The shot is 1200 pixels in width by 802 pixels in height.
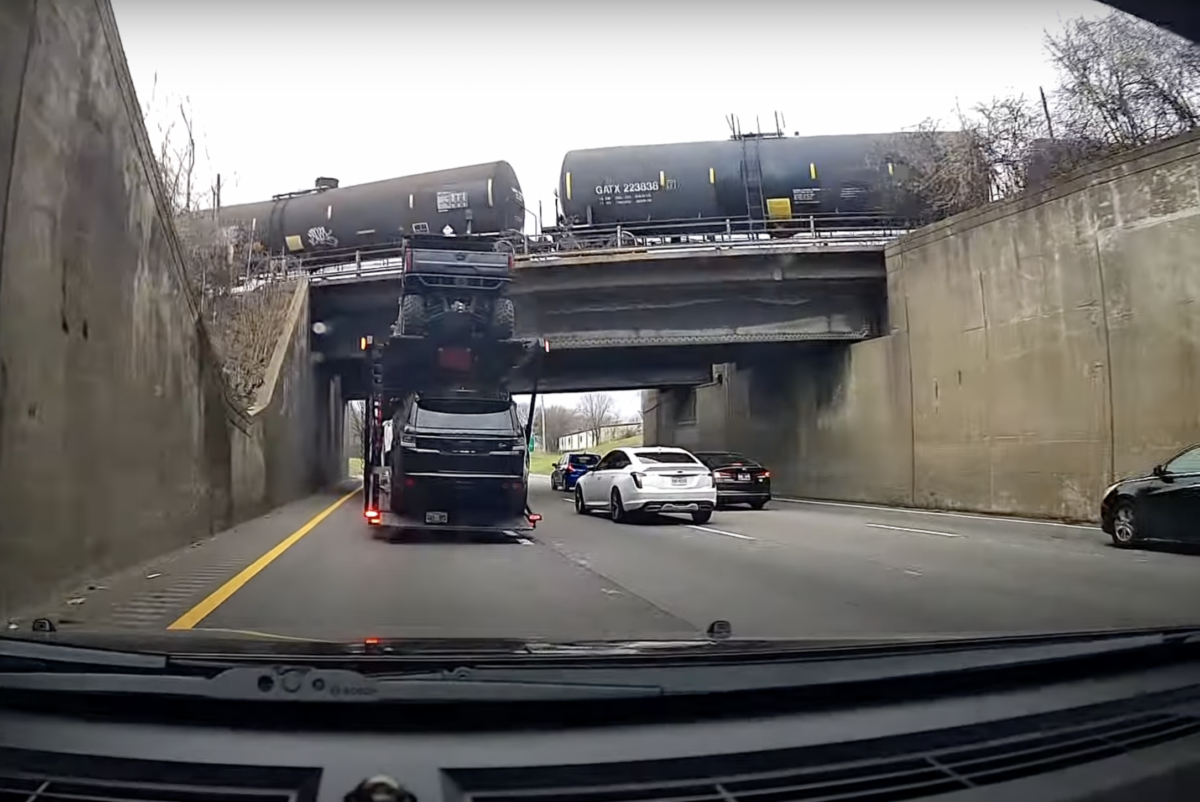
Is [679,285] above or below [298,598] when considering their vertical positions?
above

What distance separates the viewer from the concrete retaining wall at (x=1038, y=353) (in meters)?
16.8

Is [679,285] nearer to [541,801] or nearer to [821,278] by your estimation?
[821,278]

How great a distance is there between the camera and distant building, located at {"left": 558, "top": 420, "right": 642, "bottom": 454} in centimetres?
8619

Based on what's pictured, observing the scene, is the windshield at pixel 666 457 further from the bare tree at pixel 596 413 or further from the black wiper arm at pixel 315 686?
the bare tree at pixel 596 413

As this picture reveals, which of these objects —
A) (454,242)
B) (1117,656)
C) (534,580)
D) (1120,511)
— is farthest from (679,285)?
(1117,656)

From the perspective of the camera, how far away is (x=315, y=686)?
295 centimetres

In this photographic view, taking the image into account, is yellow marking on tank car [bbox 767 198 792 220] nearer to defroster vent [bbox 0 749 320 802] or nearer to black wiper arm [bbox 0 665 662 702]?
black wiper arm [bbox 0 665 662 702]

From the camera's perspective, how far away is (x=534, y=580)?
10617 mm

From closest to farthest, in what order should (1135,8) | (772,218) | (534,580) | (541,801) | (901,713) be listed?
(541,801) < (901,713) < (1135,8) < (534,580) < (772,218)

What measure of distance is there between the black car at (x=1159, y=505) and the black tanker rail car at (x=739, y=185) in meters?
15.1

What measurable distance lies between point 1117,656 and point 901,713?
4.15ft

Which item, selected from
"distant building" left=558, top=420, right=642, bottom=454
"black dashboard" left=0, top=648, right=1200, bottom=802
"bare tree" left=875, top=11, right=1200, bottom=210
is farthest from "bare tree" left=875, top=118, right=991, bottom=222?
"distant building" left=558, top=420, right=642, bottom=454

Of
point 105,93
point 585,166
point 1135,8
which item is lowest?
point 1135,8

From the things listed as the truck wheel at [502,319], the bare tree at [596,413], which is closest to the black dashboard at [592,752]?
the truck wheel at [502,319]
